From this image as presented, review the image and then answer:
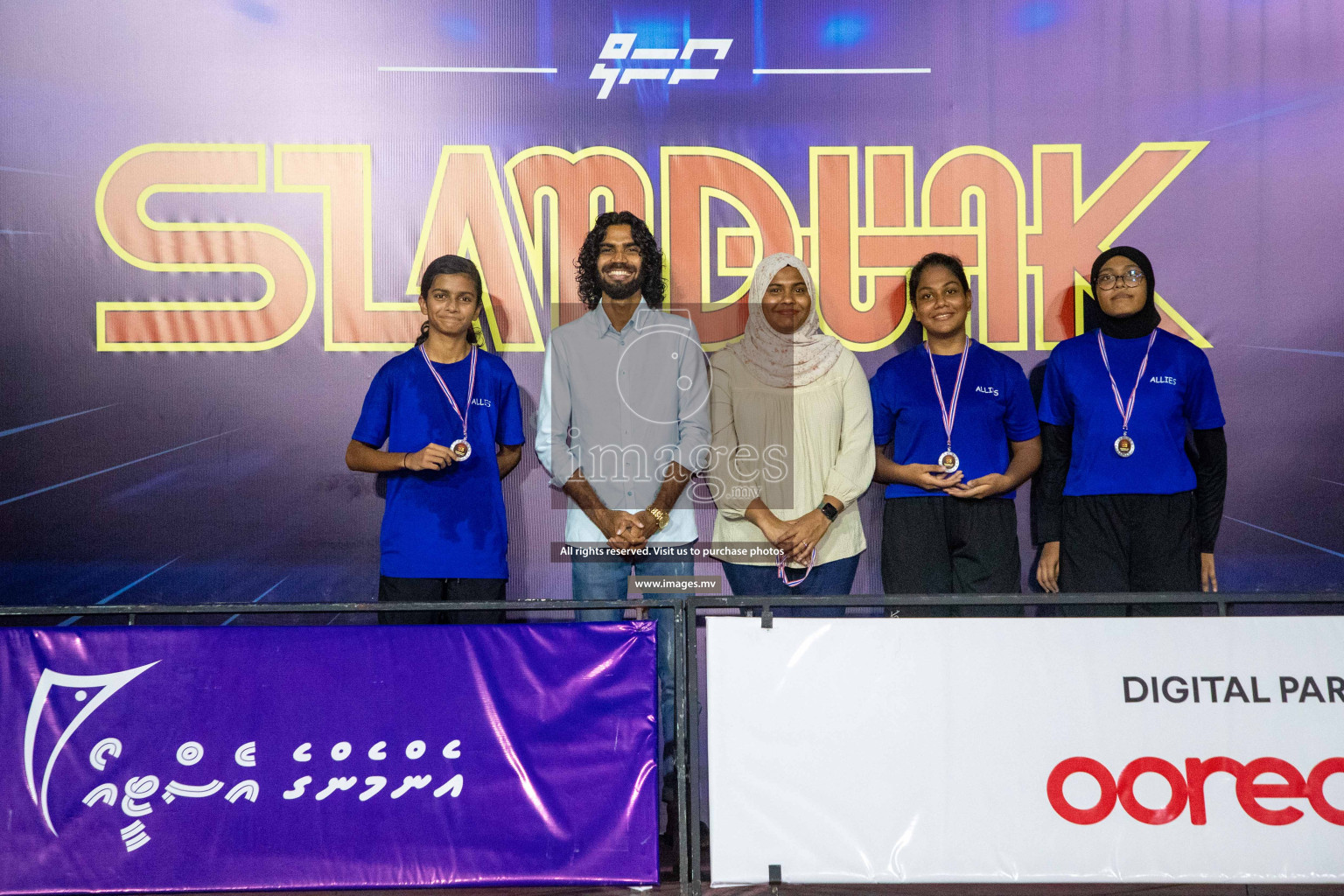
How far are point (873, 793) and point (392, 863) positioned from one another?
4.60 ft

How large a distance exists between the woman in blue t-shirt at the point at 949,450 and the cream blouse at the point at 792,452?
6.9 inches

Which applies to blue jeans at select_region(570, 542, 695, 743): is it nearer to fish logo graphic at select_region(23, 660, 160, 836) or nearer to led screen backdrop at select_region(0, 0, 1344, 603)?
led screen backdrop at select_region(0, 0, 1344, 603)

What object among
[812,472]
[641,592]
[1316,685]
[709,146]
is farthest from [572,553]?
[1316,685]

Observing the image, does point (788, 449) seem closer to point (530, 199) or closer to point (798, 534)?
point (798, 534)

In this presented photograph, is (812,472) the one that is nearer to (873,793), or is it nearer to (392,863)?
(873,793)

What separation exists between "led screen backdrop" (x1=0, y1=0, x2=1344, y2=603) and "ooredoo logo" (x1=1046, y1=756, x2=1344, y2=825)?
67.8 inches

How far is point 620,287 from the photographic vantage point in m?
4.07

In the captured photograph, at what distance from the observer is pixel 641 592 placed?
3844 mm

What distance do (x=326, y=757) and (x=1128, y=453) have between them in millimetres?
3143

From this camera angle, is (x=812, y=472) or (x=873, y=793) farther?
(x=812, y=472)

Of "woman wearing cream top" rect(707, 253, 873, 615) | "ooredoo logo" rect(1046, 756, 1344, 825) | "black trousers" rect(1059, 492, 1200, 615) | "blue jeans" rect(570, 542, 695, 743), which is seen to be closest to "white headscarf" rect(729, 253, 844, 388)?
"woman wearing cream top" rect(707, 253, 873, 615)

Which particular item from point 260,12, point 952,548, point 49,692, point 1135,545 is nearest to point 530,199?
point 260,12

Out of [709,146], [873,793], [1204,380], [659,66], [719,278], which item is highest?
[659,66]

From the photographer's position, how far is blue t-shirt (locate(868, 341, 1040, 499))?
12.8 ft
